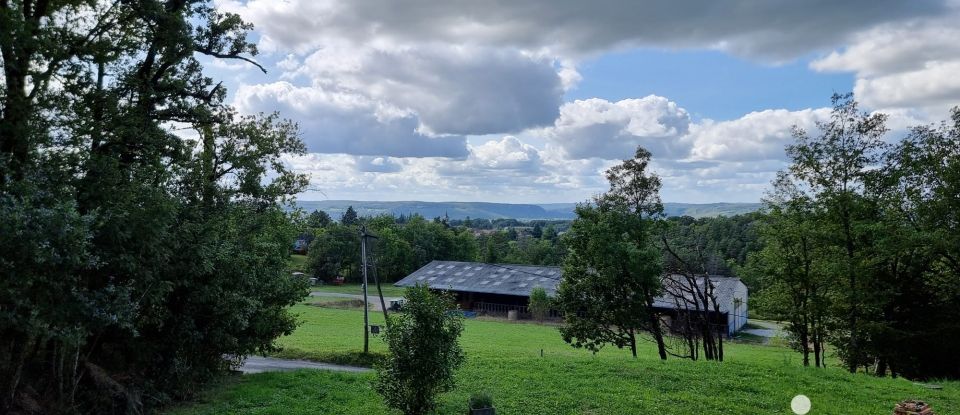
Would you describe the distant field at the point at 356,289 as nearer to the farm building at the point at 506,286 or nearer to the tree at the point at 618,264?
the farm building at the point at 506,286

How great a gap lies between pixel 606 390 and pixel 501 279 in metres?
49.0

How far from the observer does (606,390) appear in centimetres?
1542

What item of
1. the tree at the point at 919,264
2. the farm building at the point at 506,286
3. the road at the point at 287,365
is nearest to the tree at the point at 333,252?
the farm building at the point at 506,286

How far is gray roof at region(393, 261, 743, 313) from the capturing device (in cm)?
5769

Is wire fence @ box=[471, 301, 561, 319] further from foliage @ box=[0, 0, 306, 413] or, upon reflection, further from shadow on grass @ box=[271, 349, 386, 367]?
foliage @ box=[0, 0, 306, 413]

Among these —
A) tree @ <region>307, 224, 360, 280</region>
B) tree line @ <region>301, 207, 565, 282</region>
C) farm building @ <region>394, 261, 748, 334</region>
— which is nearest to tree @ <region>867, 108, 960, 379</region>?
farm building @ <region>394, 261, 748, 334</region>

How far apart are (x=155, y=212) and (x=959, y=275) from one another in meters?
25.4

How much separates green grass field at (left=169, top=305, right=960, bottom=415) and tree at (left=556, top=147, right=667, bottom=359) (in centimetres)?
325

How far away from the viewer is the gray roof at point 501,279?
189 ft

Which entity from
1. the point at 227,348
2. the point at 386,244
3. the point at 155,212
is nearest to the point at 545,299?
the point at 386,244

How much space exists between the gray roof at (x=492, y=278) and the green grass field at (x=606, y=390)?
3987 cm

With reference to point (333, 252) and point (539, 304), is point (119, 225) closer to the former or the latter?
point (539, 304)

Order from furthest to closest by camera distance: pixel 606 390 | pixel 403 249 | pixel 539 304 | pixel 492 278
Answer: pixel 403 249, pixel 492 278, pixel 539 304, pixel 606 390

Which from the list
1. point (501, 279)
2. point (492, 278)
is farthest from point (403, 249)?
point (501, 279)
